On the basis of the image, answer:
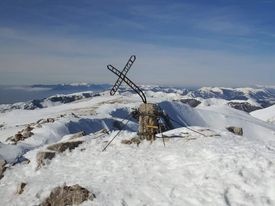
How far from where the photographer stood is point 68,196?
72.0ft

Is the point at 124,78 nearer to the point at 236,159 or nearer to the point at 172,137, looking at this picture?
the point at 172,137

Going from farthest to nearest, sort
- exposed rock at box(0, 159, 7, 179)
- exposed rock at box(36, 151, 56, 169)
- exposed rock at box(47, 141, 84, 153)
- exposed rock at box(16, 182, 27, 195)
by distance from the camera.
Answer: exposed rock at box(47, 141, 84, 153)
exposed rock at box(0, 159, 7, 179)
exposed rock at box(36, 151, 56, 169)
exposed rock at box(16, 182, 27, 195)

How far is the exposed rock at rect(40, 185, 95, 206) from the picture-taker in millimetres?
21375

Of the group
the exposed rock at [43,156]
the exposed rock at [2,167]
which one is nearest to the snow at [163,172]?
the exposed rock at [2,167]

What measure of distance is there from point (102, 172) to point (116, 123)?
83415 millimetres

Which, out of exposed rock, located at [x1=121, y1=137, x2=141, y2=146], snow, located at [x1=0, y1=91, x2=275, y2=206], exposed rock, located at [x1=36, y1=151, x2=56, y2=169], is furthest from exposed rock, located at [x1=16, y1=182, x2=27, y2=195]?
exposed rock, located at [x1=121, y1=137, x2=141, y2=146]

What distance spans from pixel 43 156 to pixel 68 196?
10719mm

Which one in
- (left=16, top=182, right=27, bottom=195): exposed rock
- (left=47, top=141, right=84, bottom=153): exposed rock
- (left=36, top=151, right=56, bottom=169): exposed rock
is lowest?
(left=16, top=182, right=27, bottom=195): exposed rock

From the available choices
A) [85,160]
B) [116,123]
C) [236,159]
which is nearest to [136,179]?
[236,159]

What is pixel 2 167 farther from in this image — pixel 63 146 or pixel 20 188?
pixel 20 188

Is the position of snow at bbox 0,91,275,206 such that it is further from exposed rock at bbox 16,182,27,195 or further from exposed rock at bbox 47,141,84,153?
exposed rock at bbox 47,141,84,153

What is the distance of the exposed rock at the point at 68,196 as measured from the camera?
70.1ft

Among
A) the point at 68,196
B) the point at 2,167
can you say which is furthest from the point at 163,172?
the point at 2,167

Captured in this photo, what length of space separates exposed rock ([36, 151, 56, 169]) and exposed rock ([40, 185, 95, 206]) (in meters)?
8.68
